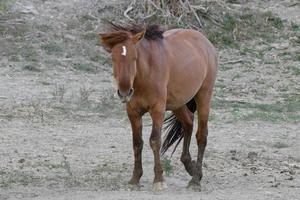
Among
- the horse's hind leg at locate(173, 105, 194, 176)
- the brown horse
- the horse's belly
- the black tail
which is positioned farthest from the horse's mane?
the black tail

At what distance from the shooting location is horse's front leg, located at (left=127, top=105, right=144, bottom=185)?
342 inches

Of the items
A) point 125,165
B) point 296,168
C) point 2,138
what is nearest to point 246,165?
point 296,168

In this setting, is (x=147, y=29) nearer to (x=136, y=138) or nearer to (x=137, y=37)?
(x=137, y=37)

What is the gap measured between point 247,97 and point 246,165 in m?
4.36

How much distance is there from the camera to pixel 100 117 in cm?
1259

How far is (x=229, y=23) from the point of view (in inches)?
683

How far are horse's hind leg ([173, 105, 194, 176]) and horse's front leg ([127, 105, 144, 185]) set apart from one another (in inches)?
29.2

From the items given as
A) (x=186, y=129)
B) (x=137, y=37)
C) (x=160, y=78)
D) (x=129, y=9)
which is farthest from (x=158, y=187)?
(x=129, y=9)

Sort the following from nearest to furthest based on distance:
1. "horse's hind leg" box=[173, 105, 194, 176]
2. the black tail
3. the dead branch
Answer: "horse's hind leg" box=[173, 105, 194, 176]
the black tail
the dead branch

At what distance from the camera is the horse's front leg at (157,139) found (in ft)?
28.3

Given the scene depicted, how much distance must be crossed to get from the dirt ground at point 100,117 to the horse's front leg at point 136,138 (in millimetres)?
135

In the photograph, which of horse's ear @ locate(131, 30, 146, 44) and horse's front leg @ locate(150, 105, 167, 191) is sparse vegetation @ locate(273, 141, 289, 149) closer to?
horse's front leg @ locate(150, 105, 167, 191)

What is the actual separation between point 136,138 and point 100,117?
3.84 m

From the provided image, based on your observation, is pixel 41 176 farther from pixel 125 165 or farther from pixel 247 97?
pixel 247 97
